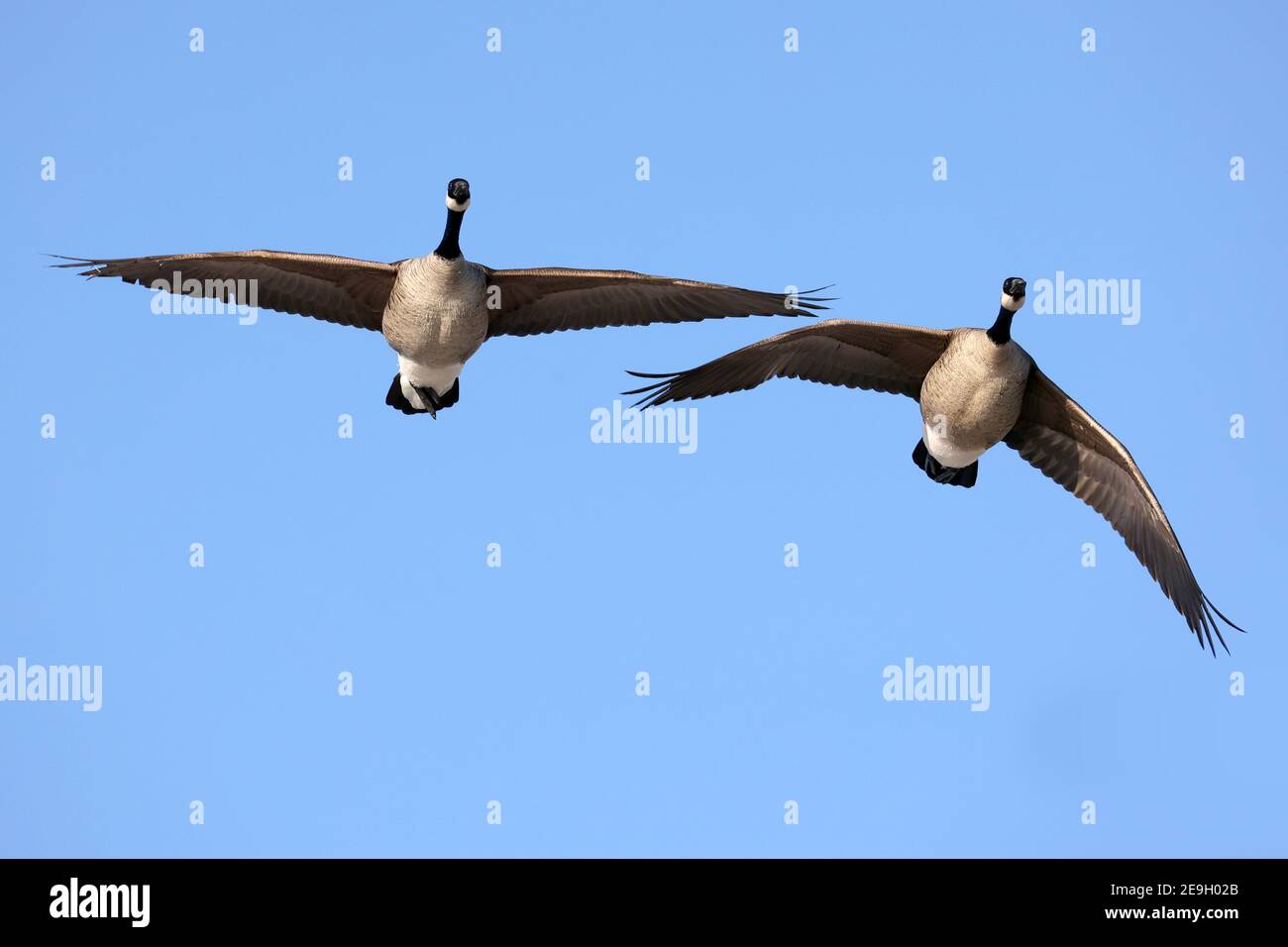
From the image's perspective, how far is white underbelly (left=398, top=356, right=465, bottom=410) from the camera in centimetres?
1812

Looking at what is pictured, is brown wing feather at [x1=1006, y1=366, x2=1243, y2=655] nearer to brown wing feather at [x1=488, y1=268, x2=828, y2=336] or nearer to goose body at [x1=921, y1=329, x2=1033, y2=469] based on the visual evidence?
goose body at [x1=921, y1=329, x2=1033, y2=469]

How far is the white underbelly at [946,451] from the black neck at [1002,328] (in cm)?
126

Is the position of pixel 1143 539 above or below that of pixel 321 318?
below

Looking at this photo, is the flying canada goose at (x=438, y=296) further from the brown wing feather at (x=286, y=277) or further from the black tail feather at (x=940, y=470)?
the black tail feather at (x=940, y=470)

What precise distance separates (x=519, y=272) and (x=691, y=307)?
1794mm

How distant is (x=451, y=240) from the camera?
57.0 ft

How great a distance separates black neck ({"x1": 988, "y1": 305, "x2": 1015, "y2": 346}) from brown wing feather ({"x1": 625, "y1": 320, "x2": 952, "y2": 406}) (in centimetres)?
65

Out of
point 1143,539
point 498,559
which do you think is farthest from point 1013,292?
point 498,559

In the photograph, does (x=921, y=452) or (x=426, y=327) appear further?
(x=921, y=452)

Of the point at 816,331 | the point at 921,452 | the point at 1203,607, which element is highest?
the point at 816,331

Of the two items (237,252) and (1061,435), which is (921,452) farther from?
(237,252)

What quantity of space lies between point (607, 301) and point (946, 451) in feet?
12.6

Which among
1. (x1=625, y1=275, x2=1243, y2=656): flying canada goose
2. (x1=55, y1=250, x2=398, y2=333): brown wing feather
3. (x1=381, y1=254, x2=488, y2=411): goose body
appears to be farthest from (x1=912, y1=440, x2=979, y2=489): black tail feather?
(x1=55, y1=250, x2=398, y2=333): brown wing feather

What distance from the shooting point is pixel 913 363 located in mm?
18562
